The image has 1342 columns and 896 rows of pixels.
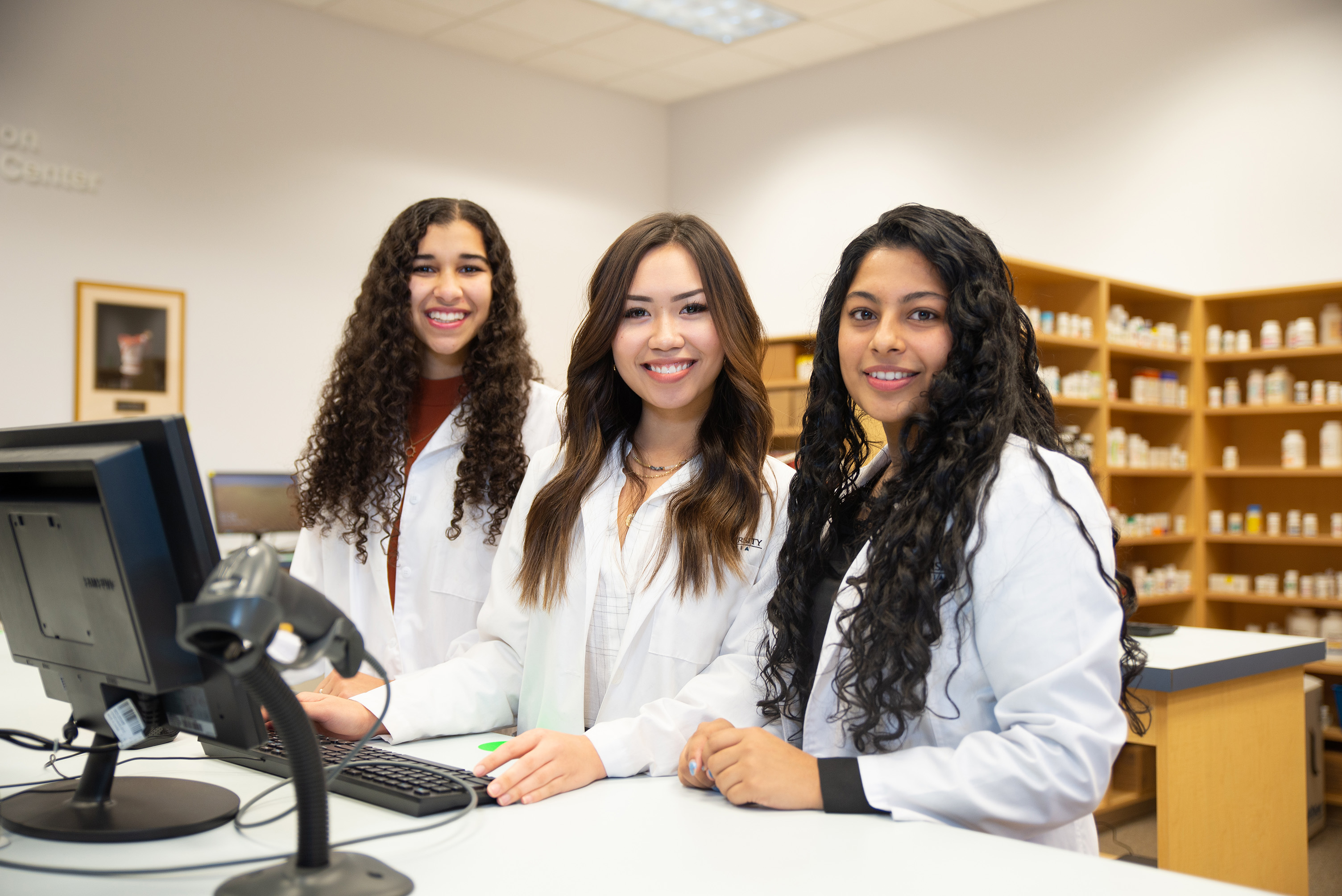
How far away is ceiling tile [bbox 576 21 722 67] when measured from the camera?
20.4 feet

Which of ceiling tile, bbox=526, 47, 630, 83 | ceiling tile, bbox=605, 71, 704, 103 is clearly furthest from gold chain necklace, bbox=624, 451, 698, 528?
ceiling tile, bbox=605, 71, 704, 103

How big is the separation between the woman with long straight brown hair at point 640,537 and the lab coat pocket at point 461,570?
333 mm

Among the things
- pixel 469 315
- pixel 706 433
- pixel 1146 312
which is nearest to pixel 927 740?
pixel 706 433

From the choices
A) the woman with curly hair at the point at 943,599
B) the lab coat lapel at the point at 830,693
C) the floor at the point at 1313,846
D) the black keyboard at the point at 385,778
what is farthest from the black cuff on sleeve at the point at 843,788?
the floor at the point at 1313,846

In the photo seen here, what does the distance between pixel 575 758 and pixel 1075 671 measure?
63 centimetres

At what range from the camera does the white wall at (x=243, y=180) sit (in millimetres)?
4922

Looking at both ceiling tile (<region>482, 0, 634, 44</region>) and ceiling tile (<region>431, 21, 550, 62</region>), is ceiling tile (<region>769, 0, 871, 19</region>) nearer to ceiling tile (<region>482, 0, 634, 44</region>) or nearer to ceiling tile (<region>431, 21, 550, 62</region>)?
ceiling tile (<region>482, 0, 634, 44</region>)

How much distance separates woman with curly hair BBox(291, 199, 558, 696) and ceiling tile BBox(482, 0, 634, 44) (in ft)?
12.8

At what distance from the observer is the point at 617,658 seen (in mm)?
1719

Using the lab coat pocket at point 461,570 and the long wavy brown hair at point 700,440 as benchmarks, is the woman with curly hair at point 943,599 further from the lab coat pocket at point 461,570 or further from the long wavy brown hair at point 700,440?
the lab coat pocket at point 461,570

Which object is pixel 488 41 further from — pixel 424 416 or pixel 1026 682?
pixel 1026 682

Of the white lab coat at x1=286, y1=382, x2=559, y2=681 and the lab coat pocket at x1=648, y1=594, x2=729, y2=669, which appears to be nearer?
the lab coat pocket at x1=648, y1=594, x2=729, y2=669

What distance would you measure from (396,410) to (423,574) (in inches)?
14.6

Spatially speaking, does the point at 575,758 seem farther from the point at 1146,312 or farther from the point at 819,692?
the point at 1146,312
